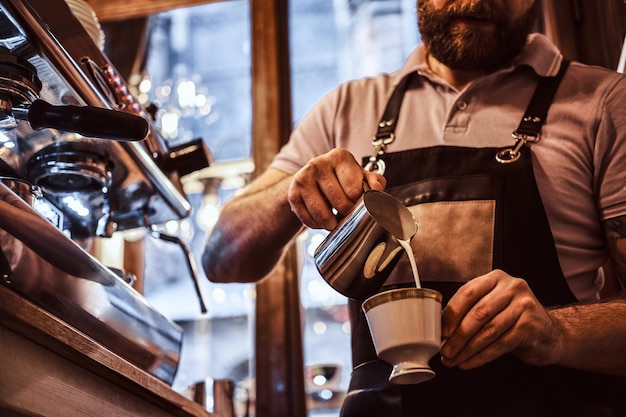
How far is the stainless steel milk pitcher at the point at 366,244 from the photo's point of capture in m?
1.10

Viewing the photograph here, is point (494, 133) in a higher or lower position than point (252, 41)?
lower

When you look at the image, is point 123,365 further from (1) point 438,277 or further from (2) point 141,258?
(2) point 141,258

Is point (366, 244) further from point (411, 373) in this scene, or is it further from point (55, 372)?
point (55, 372)

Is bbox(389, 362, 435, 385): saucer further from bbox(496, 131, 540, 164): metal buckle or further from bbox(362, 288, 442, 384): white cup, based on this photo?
bbox(496, 131, 540, 164): metal buckle

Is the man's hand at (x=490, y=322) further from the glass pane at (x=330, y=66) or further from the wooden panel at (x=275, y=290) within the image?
the glass pane at (x=330, y=66)

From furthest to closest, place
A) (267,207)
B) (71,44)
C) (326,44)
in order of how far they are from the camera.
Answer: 1. (326,44)
2. (267,207)
3. (71,44)

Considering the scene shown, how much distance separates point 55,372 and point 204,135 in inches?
82.6

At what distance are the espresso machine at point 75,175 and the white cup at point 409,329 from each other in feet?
Answer: 1.37

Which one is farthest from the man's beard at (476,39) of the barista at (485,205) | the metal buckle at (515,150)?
the metal buckle at (515,150)

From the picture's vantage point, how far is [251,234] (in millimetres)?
1548

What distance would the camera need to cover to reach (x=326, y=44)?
10.1ft

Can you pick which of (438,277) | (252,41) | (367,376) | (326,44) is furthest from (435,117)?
(326,44)

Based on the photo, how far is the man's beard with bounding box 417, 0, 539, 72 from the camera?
1610 millimetres

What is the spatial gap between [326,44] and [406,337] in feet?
7.37
